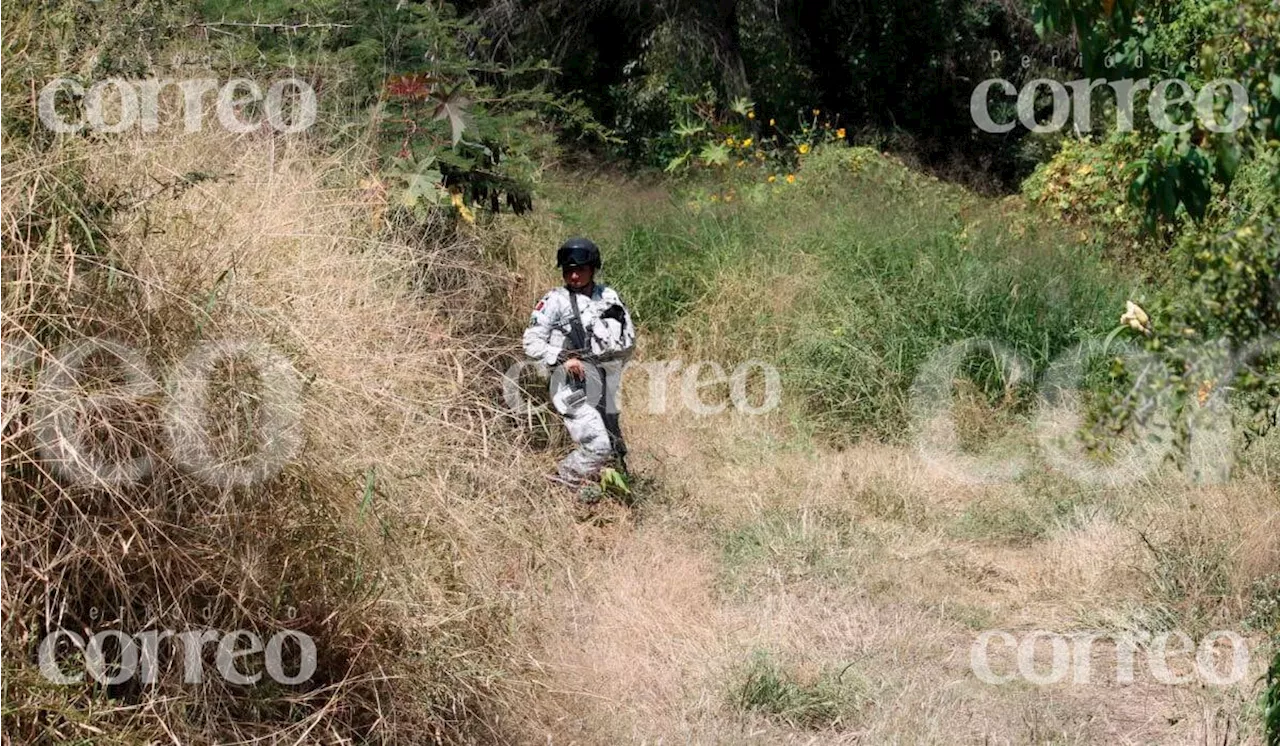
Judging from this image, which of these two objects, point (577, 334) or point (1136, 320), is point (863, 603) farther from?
point (1136, 320)

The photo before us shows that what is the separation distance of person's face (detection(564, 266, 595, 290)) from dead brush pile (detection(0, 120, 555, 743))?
2428mm

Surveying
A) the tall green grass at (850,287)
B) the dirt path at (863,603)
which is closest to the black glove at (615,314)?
the dirt path at (863,603)

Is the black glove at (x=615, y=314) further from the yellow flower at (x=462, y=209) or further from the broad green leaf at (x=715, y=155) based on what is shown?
the broad green leaf at (x=715, y=155)

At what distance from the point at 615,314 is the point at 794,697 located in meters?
2.73

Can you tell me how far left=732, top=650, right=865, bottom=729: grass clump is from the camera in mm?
5328

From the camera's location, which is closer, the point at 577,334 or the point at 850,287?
the point at 577,334

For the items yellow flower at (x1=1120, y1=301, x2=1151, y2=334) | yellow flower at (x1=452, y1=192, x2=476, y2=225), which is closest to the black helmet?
yellow flower at (x1=452, y1=192, x2=476, y2=225)

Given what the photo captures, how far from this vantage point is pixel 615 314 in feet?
25.0

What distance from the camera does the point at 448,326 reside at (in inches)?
269

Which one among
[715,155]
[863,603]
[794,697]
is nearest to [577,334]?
[863,603]

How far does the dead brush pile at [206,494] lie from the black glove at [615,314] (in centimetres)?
251

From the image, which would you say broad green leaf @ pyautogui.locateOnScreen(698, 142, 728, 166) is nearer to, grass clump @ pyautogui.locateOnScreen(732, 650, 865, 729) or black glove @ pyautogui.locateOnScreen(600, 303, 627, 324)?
black glove @ pyautogui.locateOnScreen(600, 303, 627, 324)

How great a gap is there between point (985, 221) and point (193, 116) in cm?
639

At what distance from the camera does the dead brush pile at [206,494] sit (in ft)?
13.4
